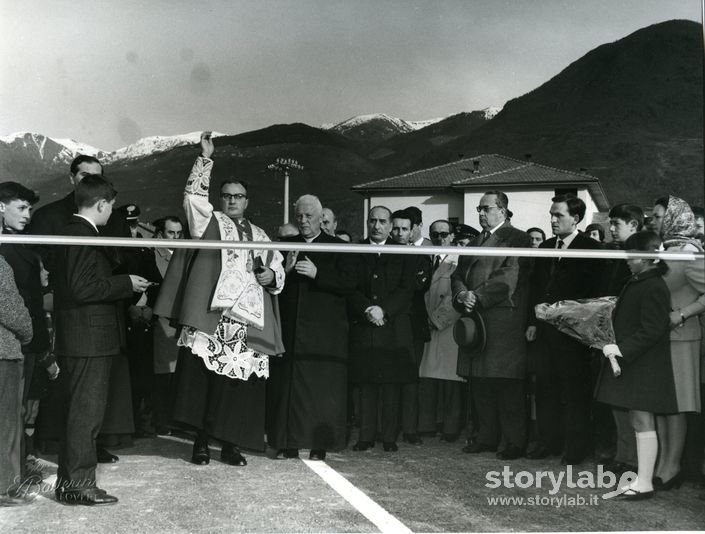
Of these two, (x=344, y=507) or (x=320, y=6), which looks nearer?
(x=344, y=507)

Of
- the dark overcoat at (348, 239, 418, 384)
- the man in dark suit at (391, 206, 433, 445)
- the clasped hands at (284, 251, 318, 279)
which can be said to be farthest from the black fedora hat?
the clasped hands at (284, 251, 318, 279)

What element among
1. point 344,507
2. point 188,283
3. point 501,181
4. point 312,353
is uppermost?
point 501,181

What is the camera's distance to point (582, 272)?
4.74 m

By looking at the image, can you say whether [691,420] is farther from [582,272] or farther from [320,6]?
[320,6]

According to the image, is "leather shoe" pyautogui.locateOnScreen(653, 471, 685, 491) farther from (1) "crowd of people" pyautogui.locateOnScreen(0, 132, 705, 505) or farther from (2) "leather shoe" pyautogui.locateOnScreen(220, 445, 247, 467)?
(2) "leather shoe" pyautogui.locateOnScreen(220, 445, 247, 467)

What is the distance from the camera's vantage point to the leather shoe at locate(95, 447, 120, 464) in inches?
174

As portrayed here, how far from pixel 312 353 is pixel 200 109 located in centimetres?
151

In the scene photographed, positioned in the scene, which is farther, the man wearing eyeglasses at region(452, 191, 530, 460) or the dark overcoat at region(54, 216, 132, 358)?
the man wearing eyeglasses at region(452, 191, 530, 460)

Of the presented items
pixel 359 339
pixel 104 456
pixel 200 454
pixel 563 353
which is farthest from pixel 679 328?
pixel 104 456

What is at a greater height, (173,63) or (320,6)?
(320,6)

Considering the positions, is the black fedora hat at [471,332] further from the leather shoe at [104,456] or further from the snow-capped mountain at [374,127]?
the leather shoe at [104,456]

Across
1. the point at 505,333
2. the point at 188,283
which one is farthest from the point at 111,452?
the point at 505,333

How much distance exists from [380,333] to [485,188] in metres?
1.01

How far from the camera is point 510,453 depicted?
476 centimetres
